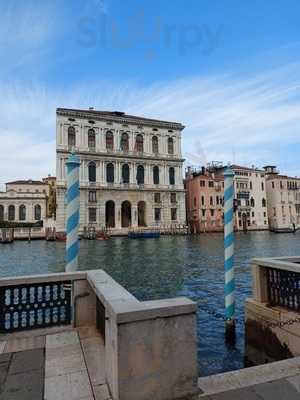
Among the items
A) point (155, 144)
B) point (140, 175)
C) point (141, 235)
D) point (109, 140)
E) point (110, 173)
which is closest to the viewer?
point (141, 235)

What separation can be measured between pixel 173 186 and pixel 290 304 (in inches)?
1853

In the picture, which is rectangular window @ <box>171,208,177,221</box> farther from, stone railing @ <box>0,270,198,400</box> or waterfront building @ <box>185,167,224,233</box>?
stone railing @ <box>0,270,198,400</box>

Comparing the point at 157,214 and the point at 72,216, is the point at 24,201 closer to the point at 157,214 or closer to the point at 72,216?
the point at 157,214

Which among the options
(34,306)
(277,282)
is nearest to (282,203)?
(277,282)

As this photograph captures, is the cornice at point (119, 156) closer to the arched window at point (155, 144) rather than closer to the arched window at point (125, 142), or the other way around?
the arched window at point (125, 142)

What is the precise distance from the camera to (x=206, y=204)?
5378 cm

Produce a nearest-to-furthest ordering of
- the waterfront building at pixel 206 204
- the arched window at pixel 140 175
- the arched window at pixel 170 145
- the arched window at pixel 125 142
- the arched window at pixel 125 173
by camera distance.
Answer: the arched window at pixel 125 173 < the arched window at pixel 125 142 < the arched window at pixel 140 175 < the arched window at pixel 170 145 < the waterfront building at pixel 206 204

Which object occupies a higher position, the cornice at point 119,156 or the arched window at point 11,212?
the cornice at point 119,156

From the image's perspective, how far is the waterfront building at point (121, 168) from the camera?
1777 inches

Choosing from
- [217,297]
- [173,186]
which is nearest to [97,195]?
[173,186]

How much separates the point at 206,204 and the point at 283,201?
18328 mm

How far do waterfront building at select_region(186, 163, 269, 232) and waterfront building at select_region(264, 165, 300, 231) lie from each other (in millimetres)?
1910

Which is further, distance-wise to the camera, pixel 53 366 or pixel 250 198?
pixel 250 198

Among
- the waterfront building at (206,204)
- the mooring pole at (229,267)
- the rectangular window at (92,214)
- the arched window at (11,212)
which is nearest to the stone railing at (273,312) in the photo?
the mooring pole at (229,267)
